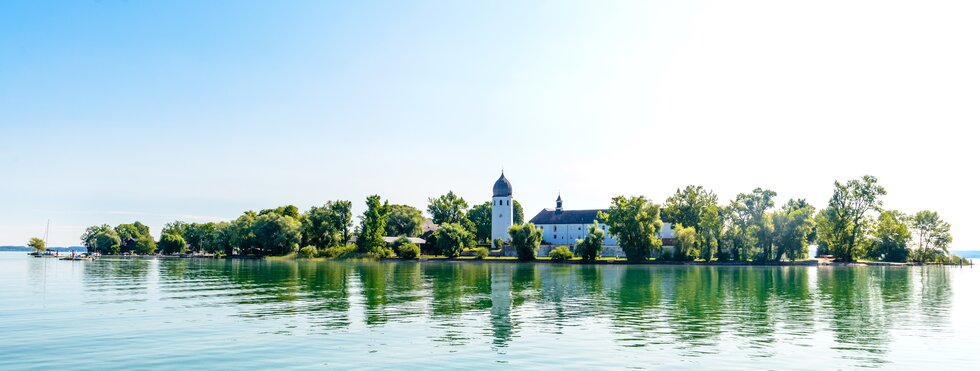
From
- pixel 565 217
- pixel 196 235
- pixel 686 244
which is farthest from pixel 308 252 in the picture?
pixel 686 244

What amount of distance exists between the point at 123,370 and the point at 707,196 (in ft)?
311

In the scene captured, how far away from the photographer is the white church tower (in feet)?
449

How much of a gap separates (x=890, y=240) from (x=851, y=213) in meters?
9.96

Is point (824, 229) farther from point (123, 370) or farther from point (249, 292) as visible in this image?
point (123, 370)

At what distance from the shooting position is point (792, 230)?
301 ft

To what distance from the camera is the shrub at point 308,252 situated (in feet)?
412

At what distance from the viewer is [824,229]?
103 m

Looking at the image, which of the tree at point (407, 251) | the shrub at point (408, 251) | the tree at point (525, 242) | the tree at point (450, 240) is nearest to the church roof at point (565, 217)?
the tree at point (450, 240)

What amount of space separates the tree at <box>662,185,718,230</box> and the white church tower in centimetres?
4123

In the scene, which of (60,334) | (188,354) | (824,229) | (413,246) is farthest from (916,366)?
(413,246)

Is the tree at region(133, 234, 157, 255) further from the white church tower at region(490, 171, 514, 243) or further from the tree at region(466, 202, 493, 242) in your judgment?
the white church tower at region(490, 171, 514, 243)

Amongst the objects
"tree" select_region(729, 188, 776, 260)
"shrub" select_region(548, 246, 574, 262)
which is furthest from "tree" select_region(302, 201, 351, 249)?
"tree" select_region(729, 188, 776, 260)

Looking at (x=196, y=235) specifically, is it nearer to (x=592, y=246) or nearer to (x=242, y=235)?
(x=242, y=235)

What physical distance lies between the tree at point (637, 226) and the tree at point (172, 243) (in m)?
122
